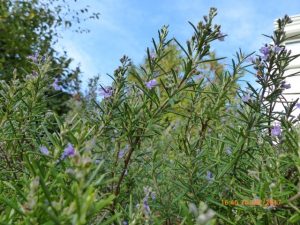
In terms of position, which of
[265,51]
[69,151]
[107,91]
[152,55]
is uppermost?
[265,51]

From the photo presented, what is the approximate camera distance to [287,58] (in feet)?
5.28

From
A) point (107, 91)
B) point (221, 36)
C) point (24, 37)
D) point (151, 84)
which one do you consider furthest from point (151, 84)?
point (24, 37)

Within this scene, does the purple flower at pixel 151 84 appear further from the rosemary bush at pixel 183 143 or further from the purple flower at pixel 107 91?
the purple flower at pixel 107 91

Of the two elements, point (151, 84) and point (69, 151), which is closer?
Result: point (69, 151)

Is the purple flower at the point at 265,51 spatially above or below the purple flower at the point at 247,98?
above

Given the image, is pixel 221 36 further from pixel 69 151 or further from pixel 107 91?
pixel 69 151

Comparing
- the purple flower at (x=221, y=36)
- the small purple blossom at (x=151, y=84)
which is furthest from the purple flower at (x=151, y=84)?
the purple flower at (x=221, y=36)

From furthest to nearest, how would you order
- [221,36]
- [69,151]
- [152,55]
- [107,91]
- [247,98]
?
[152,55]
[107,91]
[221,36]
[247,98]
[69,151]

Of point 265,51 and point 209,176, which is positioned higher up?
point 265,51

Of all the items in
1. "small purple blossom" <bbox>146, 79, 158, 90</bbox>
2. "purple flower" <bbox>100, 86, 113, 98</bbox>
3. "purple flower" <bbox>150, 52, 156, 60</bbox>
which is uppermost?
"purple flower" <bbox>150, 52, 156, 60</bbox>

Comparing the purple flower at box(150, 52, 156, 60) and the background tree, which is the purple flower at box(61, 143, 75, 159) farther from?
the background tree

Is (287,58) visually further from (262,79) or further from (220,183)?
(220,183)

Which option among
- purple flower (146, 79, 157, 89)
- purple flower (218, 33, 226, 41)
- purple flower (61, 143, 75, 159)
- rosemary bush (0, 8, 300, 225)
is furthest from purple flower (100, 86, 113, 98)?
purple flower (61, 143, 75, 159)

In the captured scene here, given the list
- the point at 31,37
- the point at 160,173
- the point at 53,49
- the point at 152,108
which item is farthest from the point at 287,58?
the point at 53,49
